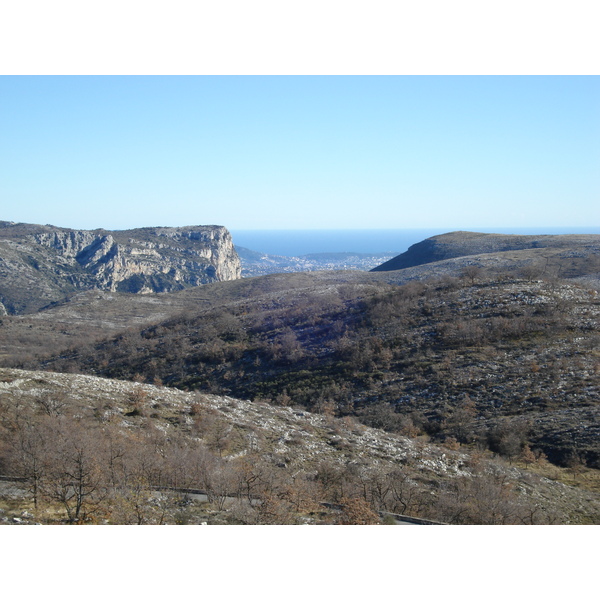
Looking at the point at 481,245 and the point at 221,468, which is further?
the point at 481,245

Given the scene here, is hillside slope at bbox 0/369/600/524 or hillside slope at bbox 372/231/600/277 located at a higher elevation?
hillside slope at bbox 372/231/600/277

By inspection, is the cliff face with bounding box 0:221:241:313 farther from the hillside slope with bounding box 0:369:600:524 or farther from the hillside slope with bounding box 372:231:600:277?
the hillside slope with bounding box 0:369:600:524

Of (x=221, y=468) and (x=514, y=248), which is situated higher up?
(x=514, y=248)

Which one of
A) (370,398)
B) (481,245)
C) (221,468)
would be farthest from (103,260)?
(221,468)

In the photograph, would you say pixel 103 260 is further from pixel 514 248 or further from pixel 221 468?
pixel 221 468

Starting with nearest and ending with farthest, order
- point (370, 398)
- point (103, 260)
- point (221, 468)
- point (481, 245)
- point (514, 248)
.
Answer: point (221, 468), point (370, 398), point (514, 248), point (481, 245), point (103, 260)

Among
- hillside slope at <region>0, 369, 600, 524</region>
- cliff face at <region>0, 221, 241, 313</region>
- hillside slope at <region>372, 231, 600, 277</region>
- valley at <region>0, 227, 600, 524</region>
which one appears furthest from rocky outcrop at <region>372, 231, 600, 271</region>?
cliff face at <region>0, 221, 241, 313</region>

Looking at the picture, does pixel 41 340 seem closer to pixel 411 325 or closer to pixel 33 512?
pixel 411 325
